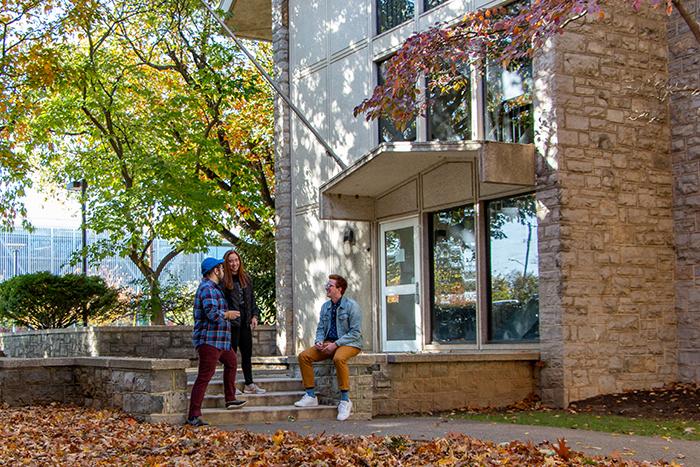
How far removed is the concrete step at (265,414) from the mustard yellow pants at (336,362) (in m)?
0.32

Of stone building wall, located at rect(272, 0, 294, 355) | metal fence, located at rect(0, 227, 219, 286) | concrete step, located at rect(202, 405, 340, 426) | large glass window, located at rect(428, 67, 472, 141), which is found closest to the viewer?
concrete step, located at rect(202, 405, 340, 426)

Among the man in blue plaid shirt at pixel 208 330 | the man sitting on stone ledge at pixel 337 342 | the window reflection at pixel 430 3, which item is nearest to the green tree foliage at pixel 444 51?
the window reflection at pixel 430 3

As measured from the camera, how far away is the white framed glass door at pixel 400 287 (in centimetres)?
1191

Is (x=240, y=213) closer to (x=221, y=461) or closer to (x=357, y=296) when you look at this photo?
(x=357, y=296)

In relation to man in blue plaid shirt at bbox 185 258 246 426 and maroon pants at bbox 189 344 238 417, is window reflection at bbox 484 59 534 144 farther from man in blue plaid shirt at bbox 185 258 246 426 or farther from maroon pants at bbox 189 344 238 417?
maroon pants at bbox 189 344 238 417

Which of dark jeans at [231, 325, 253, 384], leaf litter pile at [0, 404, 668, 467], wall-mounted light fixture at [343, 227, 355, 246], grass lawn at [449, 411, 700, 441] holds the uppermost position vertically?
wall-mounted light fixture at [343, 227, 355, 246]

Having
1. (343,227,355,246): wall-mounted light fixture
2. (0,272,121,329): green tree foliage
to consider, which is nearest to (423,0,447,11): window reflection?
(343,227,355,246): wall-mounted light fixture

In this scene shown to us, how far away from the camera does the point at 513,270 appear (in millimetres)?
10289

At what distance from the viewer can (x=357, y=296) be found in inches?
508

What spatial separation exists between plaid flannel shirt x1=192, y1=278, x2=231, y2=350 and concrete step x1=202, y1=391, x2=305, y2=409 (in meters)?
1.04

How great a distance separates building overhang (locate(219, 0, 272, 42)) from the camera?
17656 millimetres

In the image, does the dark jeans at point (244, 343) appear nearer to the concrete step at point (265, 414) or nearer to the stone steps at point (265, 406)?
the stone steps at point (265, 406)

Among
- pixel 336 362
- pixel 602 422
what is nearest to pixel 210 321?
pixel 336 362

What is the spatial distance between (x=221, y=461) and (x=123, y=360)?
→ 3.14 metres
